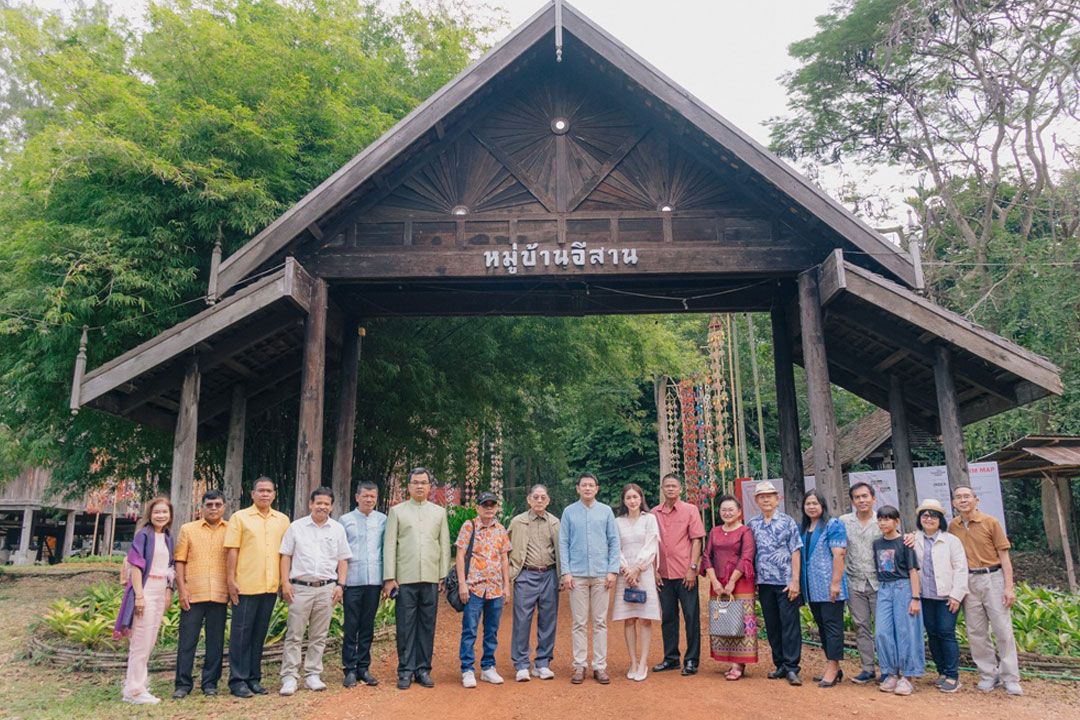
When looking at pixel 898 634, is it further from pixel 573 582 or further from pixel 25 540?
pixel 25 540

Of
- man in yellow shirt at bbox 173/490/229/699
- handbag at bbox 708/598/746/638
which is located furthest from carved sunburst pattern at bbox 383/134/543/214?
handbag at bbox 708/598/746/638

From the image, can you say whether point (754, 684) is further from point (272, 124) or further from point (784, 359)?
point (272, 124)

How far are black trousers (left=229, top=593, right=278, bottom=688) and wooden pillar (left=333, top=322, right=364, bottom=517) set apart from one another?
3.67m

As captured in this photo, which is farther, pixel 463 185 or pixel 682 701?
pixel 463 185

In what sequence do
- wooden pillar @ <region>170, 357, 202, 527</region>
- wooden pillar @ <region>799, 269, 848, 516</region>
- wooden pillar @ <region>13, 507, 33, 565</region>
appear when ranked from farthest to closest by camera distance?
wooden pillar @ <region>13, 507, 33, 565</region> → wooden pillar @ <region>170, 357, 202, 527</region> → wooden pillar @ <region>799, 269, 848, 516</region>

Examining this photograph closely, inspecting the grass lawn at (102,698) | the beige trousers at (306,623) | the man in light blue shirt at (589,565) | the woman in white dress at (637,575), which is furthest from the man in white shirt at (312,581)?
the woman in white dress at (637,575)

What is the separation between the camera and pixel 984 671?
5730 millimetres

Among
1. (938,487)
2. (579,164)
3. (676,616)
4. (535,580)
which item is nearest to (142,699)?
(535,580)

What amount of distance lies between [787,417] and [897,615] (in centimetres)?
415

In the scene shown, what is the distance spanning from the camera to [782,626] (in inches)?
230

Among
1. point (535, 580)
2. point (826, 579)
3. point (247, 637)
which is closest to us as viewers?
point (247, 637)

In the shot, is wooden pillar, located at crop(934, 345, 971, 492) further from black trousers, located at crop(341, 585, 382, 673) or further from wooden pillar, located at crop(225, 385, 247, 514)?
wooden pillar, located at crop(225, 385, 247, 514)

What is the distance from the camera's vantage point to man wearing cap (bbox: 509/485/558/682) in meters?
5.87

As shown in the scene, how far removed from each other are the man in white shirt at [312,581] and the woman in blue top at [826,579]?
3.57m
